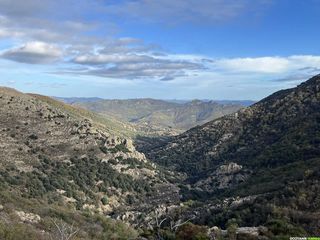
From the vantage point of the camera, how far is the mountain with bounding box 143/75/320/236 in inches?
1950

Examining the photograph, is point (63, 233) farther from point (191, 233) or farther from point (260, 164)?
point (260, 164)

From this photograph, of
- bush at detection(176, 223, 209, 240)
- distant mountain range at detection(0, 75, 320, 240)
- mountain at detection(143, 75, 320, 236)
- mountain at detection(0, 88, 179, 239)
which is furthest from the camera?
mountain at detection(0, 88, 179, 239)

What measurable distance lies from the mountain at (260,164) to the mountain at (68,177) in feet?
34.1

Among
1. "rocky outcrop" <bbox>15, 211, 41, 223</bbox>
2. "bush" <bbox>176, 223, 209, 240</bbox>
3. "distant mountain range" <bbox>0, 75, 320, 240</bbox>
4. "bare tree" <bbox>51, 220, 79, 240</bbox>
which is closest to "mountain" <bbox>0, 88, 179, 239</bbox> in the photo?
"rocky outcrop" <bbox>15, 211, 41, 223</bbox>

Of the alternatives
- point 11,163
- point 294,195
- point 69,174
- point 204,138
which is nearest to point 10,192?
point 11,163

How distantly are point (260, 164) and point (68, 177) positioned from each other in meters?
39.0

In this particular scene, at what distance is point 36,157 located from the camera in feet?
283

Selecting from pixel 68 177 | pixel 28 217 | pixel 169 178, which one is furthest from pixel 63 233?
pixel 169 178

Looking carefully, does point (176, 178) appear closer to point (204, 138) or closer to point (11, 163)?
point (204, 138)

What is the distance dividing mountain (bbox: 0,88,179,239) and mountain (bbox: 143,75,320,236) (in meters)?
10.4

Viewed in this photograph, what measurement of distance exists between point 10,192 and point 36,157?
24.6m

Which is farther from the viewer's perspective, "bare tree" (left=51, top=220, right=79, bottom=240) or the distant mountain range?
the distant mountain range

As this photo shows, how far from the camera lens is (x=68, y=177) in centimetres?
8431

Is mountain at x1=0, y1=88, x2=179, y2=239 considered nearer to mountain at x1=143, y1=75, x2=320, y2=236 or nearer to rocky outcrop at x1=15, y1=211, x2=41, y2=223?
rocky outcrop at x1=15, y1=211, x2=41, y2=223
